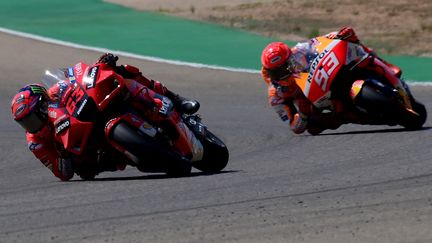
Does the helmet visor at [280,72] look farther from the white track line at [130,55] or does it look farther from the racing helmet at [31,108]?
the white track line at [130,55]

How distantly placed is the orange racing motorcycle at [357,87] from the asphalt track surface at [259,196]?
23 centimetres

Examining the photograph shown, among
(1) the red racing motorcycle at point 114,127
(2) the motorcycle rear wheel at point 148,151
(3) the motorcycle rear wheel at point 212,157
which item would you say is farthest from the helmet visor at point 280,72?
(2) the motorcycle rear wheel at point 148,151

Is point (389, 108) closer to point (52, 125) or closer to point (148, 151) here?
point (148, 151)

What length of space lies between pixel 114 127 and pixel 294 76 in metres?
3.64

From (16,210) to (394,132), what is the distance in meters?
5.33

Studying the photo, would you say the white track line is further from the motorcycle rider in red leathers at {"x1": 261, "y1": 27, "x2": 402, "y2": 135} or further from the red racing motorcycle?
the red racing motorcycle

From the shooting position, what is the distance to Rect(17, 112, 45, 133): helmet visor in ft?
32.4

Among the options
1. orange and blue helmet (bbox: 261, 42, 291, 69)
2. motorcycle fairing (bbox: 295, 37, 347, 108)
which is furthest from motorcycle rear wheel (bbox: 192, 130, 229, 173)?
motorcycle fairing (bbox: 295, 37, 347, 108)

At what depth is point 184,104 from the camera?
414 inches

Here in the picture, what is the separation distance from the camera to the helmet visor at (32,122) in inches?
389

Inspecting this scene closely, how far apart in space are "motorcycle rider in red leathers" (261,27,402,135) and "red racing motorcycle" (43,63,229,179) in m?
2.59

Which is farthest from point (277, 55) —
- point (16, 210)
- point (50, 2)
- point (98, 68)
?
point (50, 2)

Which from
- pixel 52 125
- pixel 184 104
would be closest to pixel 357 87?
pixel 184 104

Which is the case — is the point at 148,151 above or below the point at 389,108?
above
